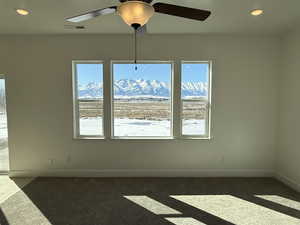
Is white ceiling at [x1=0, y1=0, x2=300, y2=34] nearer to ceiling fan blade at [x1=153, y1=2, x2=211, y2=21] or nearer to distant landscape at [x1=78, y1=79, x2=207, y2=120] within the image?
ceiling fan blade at [x1=153, y1=2, x2=211, y2=21]

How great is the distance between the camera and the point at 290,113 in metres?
3.23

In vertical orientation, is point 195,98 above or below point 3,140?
above

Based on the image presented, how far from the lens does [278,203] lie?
2660mm

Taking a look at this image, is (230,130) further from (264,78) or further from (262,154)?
(264,78)

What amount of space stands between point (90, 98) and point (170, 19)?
2064 millimetres

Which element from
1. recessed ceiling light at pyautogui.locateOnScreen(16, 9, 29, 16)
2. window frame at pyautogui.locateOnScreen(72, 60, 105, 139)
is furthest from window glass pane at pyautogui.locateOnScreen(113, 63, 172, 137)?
recessed ceiling light at pyautogui.locateOnScreen(16, 9, 29, 16)

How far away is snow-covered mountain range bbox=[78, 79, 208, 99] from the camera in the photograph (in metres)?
3.65

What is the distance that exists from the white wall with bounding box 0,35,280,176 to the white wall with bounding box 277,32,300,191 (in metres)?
0.15

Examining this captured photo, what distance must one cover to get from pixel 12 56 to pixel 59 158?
2117 mm

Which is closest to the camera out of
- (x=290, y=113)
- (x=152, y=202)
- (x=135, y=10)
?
(x=135, y=10)

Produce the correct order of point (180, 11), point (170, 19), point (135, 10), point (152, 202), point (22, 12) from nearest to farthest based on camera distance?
point (135, 10) → point (180, 11) → point (22, 12) → point (152, 202) → point (170, 19)

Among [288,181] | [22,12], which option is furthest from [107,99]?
[288,181]

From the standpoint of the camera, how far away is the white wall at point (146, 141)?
3492mm

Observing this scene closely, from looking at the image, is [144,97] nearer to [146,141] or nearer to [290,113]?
[146,141]
